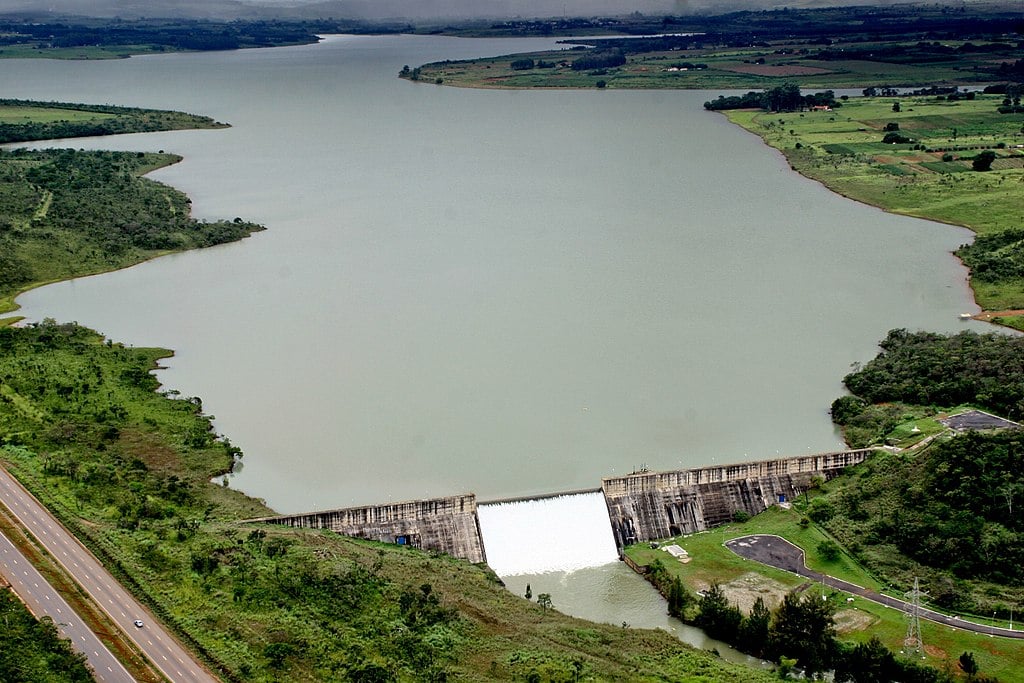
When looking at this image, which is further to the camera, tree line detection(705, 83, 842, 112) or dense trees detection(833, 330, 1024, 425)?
tree line detection(705, 83, 842, 112)

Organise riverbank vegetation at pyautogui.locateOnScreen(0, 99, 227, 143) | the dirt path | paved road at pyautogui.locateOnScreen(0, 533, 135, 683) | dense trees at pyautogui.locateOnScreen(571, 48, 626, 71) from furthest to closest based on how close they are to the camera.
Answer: dense trees at pyautogui.locateOnScreen(571, 48, 626, 71) → riverbank vegetation at pyautogui.locateOnScreen(0, 99, 227, 143) → the dirt path → paved road at pyautogui.locateOnScreen(0, 533, 135, 683)

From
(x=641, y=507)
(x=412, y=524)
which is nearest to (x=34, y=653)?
(x=412, y=524)

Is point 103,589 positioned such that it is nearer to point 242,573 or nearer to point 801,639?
point 242,573

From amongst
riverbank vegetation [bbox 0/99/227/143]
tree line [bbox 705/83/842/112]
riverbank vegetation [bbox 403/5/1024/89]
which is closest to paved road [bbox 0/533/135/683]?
riverbank vegetation [bbox 0/99/227/143]

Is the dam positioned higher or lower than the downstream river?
lower

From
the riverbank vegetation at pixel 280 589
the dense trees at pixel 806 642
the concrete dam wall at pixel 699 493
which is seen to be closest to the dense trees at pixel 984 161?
the concrete dam wall at pixel 699 493

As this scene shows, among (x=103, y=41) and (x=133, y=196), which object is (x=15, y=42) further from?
(x=133, y=196)

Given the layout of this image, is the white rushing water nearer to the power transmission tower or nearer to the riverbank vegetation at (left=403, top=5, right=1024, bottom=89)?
the power transmission tower
